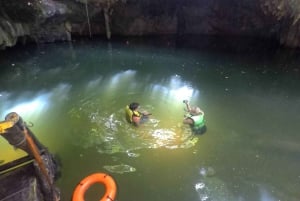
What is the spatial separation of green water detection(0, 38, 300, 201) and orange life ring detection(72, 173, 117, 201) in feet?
0.63

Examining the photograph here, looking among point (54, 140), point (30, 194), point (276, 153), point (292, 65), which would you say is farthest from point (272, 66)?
point (30, 194)

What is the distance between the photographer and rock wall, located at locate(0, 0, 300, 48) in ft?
41.9

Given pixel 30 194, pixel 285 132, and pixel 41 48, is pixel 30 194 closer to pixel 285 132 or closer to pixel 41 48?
pixel 285 132

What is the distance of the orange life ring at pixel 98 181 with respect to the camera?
210 inches

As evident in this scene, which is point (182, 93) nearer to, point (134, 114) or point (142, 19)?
point (134, 114)

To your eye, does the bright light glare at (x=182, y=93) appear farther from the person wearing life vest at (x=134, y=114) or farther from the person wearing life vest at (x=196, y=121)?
the person wearing life vest at (x=134, y=114)

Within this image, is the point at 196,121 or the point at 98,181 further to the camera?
the point at 196,121

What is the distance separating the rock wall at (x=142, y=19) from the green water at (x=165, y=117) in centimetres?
134

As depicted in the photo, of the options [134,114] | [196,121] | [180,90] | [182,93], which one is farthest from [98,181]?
[180,90]

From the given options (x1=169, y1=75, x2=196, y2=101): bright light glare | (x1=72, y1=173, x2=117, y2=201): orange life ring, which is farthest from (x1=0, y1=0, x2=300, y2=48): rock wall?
(x1=72, y1=173, x2=117, y2=201): orange life ring

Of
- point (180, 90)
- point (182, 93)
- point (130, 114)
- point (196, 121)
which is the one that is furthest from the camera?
point (180, 90)

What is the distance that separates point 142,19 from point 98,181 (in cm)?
1173

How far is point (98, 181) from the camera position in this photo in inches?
225

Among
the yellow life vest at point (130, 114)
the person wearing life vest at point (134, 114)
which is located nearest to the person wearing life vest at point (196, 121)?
the person wearing life vest at point (134, 114)
